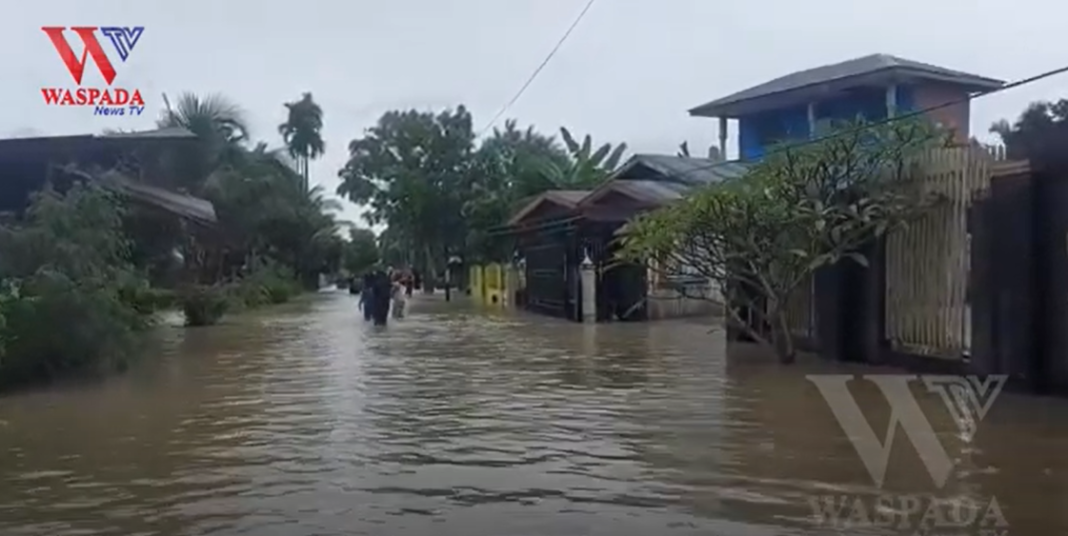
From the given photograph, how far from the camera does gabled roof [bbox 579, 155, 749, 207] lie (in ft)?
82.8

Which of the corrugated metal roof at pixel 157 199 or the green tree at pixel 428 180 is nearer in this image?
the corrugated metal roof at pixel 157 199

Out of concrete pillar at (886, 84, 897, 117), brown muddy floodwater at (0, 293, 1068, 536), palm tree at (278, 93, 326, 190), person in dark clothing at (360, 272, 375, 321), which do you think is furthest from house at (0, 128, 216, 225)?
palm tree at (278, 93, 326, 190)

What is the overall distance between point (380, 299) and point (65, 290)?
1309cm

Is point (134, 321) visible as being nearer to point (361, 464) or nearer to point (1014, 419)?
point (361, 464)

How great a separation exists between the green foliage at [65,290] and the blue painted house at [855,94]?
52.7ft

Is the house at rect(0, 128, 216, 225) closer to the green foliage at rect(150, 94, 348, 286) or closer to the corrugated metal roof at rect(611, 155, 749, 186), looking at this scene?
the green foliage at rect(150, 94, 348, 286)

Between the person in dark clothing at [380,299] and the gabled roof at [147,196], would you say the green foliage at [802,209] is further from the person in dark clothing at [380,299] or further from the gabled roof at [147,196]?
the person in dark clothing at [380,299]

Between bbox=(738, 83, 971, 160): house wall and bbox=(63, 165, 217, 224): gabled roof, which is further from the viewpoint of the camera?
bbox=(738, 83, 971, 160): house wall

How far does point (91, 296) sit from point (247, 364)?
279 cm

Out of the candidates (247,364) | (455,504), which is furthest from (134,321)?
(455,504)

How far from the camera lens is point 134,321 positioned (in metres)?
16.4

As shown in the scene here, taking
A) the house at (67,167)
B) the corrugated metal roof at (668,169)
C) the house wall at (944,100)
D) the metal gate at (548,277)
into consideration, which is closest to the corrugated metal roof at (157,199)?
the house at (67,167)

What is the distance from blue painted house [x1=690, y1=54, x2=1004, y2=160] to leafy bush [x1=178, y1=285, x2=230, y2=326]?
13818 mm

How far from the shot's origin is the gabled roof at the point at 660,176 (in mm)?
25234
